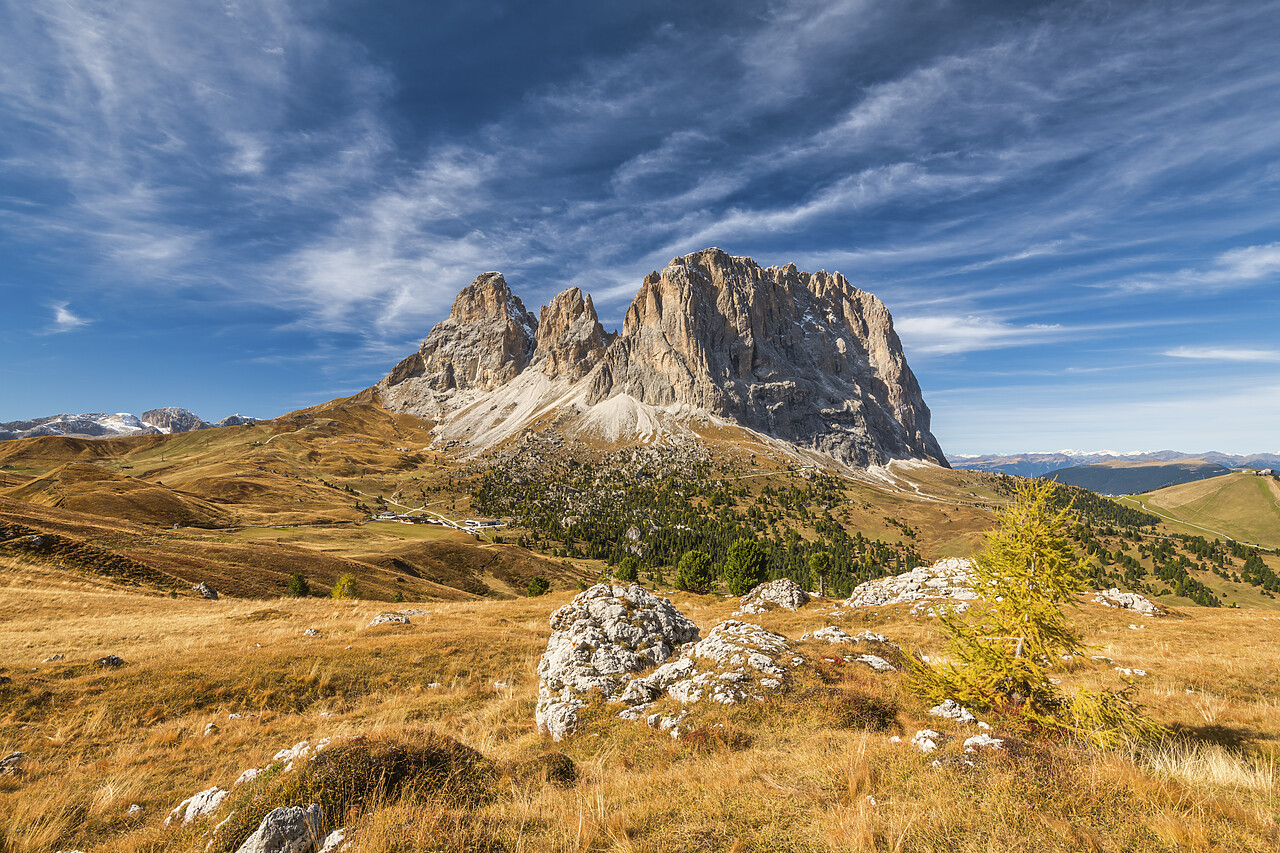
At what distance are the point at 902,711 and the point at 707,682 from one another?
6043 mm

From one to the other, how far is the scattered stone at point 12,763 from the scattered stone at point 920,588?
47086mm

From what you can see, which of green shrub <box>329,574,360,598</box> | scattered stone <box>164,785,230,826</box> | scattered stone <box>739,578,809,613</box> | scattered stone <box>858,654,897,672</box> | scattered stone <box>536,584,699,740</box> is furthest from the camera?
green shrub <box>329,574,360,598</box>

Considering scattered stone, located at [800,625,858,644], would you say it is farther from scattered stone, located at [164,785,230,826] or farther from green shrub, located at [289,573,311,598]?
green shrub, located at [289,573,311,598]

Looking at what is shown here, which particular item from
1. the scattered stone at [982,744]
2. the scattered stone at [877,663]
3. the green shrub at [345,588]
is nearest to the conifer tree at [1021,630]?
the scattered stone at [982,744]

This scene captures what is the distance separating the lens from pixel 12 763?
39.0 ft

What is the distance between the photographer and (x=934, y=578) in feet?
148

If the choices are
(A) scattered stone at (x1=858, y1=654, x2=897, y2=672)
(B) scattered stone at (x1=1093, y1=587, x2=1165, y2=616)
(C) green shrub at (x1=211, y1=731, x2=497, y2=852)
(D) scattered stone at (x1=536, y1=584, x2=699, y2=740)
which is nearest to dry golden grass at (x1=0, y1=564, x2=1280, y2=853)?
(C) green shrub at (x1=211, y1=731, x2=497, y2=852)

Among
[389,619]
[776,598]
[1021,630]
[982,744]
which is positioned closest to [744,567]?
[776,598]

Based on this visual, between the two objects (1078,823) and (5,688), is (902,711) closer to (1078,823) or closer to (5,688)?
(1078,823)

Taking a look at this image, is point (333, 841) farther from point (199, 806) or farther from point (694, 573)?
point (694, 573)

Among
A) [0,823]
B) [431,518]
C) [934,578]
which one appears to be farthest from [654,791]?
[431,518]

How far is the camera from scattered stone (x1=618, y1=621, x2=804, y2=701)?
15055mm

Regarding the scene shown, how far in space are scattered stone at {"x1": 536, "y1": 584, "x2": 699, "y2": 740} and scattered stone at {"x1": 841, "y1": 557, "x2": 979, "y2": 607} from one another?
27.5 meters

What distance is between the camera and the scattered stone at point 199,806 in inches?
326
